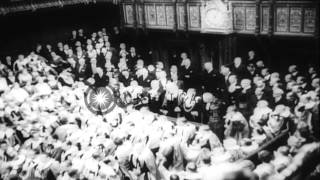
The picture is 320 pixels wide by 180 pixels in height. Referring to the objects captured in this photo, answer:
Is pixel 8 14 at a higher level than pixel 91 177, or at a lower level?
higher

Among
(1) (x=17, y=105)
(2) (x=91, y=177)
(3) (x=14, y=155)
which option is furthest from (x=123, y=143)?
(1) (x=17, y=105)

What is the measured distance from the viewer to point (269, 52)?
10.2 m

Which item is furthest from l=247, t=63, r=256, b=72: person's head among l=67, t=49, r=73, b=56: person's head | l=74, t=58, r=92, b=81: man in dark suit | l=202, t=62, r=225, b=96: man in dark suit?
l=67, t=49, r=73, b=56: person's head

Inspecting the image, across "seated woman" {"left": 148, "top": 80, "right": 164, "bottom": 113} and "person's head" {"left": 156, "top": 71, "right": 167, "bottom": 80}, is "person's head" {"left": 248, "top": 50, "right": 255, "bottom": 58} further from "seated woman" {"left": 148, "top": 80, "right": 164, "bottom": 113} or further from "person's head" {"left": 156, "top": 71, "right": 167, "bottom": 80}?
"seated woman" {"left": 148, "top": 80, "right": 164, "bottom": 113}

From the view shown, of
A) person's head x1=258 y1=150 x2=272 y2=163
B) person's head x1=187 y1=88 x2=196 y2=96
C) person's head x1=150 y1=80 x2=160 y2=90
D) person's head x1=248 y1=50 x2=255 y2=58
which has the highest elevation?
person's head x1=248 y1=50 x2=255 y2=58

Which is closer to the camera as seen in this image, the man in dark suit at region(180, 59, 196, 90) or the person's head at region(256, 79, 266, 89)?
the person's head at region(256, 79, 266, 89)

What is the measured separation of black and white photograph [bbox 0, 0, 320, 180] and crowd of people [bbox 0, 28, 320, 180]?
0.03m

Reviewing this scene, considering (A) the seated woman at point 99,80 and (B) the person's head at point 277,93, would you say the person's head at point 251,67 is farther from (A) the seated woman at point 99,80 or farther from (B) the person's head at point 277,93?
(A) the seated woman at point 99,80

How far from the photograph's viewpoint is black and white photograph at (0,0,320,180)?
696cm

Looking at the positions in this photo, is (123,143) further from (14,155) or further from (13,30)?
(13,30)

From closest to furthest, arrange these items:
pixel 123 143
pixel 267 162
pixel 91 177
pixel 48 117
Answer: pixel 267 162
pixel 91 177
pixel 123 143
pixel 48 117

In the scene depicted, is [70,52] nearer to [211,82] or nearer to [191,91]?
[191,91]

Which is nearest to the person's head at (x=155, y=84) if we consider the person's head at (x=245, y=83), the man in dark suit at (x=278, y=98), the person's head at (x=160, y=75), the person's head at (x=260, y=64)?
the person's head at (x=160, y=75)

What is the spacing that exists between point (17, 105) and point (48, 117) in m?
1.49
